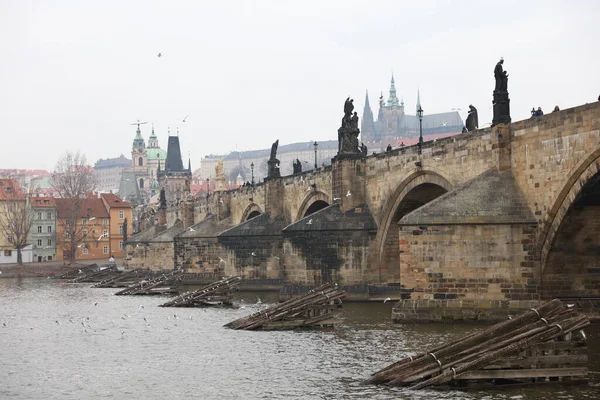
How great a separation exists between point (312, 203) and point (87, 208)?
240 feet

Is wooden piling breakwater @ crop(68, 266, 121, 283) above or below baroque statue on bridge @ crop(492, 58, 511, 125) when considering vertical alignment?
below

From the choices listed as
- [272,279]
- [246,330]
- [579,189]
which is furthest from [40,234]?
[579,189]

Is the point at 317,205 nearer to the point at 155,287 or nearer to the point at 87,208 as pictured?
the point at 155,287

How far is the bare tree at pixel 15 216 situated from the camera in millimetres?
101500

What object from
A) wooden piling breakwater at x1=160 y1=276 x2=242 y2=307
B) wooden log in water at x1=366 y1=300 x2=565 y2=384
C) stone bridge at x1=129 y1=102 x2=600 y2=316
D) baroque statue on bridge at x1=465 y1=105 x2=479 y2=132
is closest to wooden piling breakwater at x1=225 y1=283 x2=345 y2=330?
stone bridge at x1=129 y1=102 x2=600 y2=316

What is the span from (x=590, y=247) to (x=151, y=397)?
15835 mm

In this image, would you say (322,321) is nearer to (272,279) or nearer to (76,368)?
(76,368)

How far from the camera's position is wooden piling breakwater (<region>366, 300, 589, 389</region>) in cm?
2047

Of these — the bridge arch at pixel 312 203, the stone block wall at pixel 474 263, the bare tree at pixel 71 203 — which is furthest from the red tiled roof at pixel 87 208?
the stone block wall at pixel 474 263

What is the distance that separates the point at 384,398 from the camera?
20062 millimetres

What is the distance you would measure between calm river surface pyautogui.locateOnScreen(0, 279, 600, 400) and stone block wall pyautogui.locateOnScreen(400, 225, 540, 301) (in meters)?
1.64

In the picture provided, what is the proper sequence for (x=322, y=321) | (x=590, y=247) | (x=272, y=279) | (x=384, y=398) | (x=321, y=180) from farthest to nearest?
(x=272, y=279), (x=321, y=180), (x=322, y=321), (x=590, y=247), (x=384, y=398)

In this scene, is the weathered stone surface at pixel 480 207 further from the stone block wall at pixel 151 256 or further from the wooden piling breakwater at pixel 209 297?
the stone block wall at pixel 151 256

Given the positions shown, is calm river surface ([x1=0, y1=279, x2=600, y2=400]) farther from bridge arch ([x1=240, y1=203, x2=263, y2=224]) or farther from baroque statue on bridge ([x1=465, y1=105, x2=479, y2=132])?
bridge arch ([x1=240, y1=203, x2=263, y2=224])
